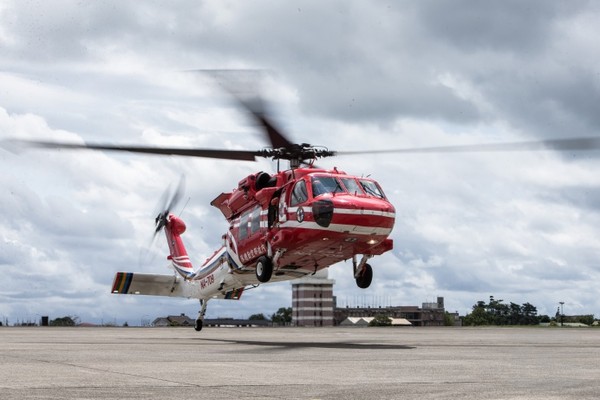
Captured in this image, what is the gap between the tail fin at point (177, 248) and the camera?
131 ft

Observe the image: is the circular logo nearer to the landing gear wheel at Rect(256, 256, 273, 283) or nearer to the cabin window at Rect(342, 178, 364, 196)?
the cabin window at Rect(342, 178, 364, 196)

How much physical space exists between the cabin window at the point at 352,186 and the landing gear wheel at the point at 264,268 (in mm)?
4705

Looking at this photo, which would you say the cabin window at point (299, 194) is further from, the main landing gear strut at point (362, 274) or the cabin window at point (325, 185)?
the main landing gear strut at point (362, 274)

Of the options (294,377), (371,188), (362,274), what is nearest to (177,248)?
(362,274)

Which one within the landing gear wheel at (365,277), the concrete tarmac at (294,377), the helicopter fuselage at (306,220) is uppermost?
the helicopter fuselage at (306,220)

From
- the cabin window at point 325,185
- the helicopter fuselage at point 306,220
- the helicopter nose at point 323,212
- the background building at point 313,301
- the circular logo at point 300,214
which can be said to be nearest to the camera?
the helicopter nose at point 323,212

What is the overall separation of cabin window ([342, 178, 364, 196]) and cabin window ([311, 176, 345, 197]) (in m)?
0.22

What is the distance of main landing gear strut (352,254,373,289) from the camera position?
2852 cm

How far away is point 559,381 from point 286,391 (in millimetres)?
4511

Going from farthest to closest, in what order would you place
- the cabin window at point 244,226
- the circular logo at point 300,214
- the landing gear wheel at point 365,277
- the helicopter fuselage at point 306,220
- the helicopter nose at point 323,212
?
the cabin window at point 244,226 < the landing gear wheel at point 365,277 < the circular logo at point 300,214 < the helicopter fuselage at point 306,220 < the helicopter nose at point 323,212

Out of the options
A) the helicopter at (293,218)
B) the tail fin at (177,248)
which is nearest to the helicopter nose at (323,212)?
the helicopter at (293,218)

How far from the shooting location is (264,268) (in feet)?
92.7

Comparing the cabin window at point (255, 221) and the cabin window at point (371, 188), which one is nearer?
the cabin window at point (371, 188)

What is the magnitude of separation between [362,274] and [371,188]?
4.42 meters
